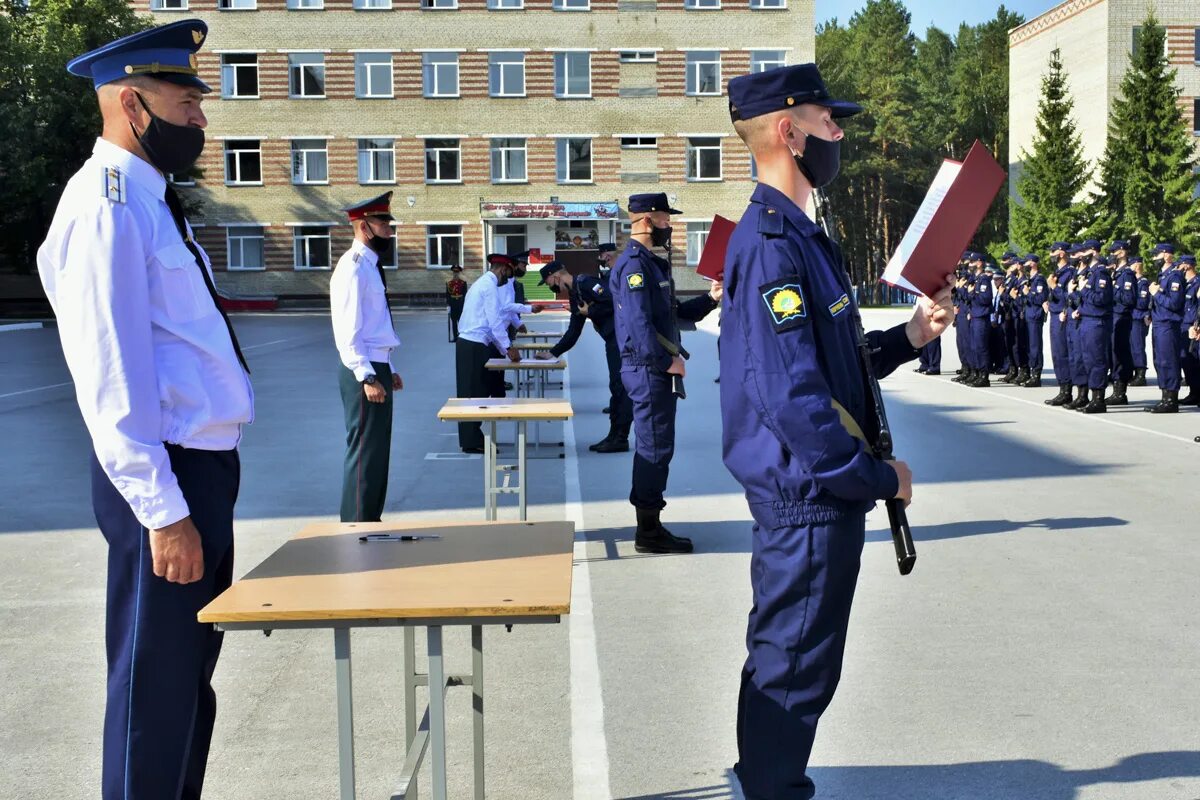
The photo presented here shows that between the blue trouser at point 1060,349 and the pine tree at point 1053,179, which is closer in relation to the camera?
the blue trouser at point 1060,349

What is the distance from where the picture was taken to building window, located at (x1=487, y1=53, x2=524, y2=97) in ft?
A: 194

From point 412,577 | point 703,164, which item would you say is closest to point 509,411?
point 412,577

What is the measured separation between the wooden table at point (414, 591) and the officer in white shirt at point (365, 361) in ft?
11.5

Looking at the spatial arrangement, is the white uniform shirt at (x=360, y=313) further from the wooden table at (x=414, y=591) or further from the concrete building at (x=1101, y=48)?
the concrete building at (x=1101, y=48)

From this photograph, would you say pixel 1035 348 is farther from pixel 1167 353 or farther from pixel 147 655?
pixel 147 655

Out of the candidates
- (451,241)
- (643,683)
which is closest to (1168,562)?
(643,683)

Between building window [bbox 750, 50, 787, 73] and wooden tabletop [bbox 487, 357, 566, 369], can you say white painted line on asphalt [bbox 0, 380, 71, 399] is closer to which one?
wooden tabletop [bbox 487, 357, 566, 369]

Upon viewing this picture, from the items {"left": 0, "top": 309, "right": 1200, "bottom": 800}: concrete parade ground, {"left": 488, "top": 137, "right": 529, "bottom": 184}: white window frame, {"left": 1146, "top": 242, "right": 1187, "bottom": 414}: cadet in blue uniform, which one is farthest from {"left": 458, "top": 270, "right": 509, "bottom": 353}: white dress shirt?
{"left": 488, "top": 137, "right": 529, "bottom": 184}: white window frame

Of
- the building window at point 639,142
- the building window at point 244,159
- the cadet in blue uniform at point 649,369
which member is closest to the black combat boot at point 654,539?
the cadet in blue uniform at point 649,369

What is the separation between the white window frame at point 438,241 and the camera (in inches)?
2329

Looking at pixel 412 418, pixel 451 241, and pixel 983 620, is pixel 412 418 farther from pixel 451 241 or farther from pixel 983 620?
pixel 451 241

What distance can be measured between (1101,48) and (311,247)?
118ft

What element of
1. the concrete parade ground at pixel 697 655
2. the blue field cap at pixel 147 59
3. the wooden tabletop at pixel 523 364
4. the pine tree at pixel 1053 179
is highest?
the pine tree at pixel 1053 179

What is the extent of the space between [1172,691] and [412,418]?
12.1 metres
